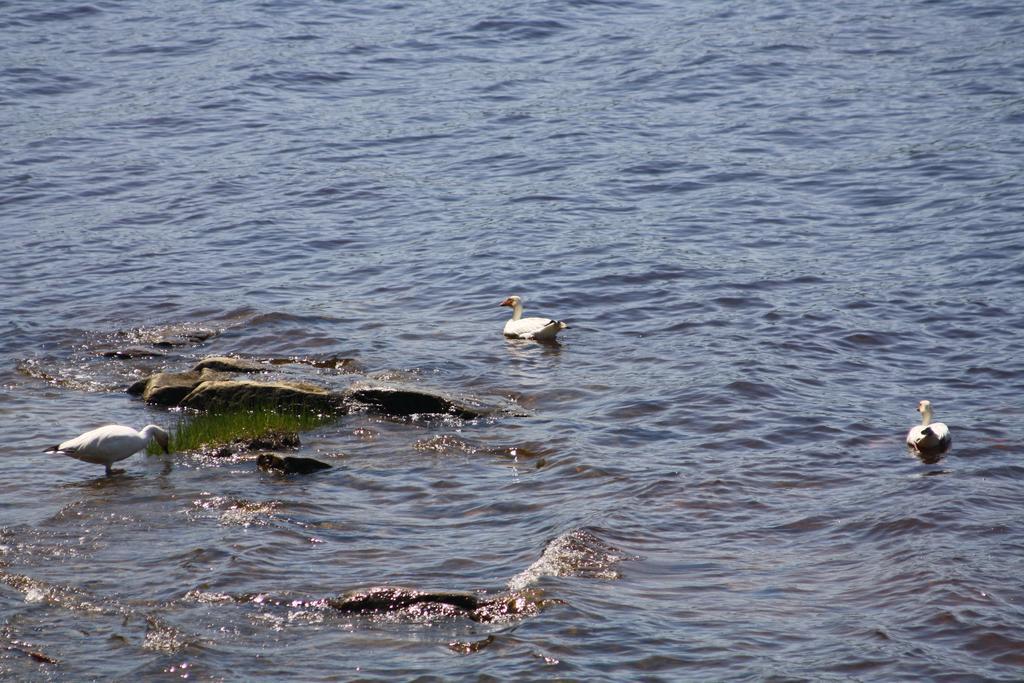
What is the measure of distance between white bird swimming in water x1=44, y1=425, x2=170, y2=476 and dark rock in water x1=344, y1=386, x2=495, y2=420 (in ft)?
8.09

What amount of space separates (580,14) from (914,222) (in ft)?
52.2

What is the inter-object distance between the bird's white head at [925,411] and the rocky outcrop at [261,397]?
575cm

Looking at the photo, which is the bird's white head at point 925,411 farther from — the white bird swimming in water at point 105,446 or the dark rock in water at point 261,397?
the white bird swimming in water at point 105,446

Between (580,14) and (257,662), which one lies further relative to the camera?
(580,14)

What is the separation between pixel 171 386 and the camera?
13.4m

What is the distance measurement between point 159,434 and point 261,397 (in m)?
1.29

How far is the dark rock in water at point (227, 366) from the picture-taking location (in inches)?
556

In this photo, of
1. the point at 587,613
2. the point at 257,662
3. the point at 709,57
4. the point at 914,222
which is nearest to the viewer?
the point at 257,662

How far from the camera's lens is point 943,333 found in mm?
15344

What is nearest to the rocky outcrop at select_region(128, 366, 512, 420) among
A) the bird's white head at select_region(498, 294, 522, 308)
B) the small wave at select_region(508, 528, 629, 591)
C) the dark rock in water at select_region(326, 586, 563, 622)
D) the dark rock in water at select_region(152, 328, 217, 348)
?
the dark rock in water at select_region(152, 328, 217, 348)

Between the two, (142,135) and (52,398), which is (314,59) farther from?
(52,398)

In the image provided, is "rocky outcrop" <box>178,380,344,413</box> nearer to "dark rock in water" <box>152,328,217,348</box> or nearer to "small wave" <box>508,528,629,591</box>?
"dark rock in water" <box>152,328,217,348</box>

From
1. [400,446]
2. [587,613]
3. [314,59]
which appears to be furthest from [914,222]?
[314,59]

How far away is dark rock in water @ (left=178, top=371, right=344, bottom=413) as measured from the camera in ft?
41.9
